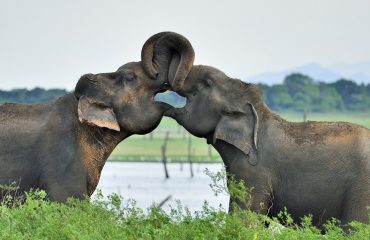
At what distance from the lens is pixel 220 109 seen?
15992mm

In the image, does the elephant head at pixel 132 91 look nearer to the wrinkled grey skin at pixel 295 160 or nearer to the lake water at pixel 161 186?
the wrinkled grey skin at pixel 295 160

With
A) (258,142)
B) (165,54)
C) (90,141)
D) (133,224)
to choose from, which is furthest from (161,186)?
(133,224)

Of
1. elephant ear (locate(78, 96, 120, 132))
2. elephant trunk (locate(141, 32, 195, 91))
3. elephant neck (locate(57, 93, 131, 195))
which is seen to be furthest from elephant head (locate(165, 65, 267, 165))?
elephant neck (locate(57, 93, 131, 195))

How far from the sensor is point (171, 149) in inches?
4473

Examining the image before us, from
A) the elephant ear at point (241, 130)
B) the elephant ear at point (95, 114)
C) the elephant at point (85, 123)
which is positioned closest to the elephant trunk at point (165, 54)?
the elephant at point (85, 123)

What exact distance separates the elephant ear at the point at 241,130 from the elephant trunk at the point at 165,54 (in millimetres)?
857

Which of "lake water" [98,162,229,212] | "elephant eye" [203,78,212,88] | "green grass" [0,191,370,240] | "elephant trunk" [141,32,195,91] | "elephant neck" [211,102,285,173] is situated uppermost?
"elephant trunk" [141,32,195,91]

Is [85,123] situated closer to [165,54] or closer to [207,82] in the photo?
[165,54]

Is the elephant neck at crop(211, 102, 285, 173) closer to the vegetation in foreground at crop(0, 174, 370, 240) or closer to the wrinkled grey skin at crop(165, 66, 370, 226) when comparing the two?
the wrinkled grey skin at crop(165, 66, 370, 226)

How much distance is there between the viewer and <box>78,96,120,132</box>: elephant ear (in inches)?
655

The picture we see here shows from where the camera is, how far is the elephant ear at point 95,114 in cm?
1664

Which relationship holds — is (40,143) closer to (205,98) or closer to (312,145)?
(205,98)

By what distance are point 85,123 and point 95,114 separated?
166mm

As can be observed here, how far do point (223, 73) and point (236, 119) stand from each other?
1.90 feet
